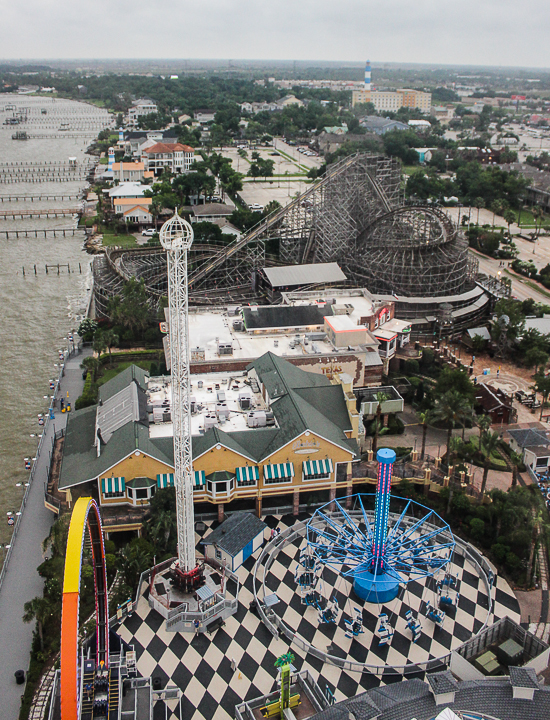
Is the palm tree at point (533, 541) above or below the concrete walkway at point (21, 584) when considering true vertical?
above

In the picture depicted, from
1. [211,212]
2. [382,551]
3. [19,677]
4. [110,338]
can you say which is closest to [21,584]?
[19,677]

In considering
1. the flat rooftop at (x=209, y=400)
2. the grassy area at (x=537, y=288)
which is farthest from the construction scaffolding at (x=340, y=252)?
the flat rooftop at (x=209, y=400)

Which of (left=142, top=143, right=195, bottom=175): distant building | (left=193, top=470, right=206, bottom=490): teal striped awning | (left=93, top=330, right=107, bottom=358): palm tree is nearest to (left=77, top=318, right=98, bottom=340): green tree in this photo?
(left=93, top=330, right=107, bottom=358): palm tree

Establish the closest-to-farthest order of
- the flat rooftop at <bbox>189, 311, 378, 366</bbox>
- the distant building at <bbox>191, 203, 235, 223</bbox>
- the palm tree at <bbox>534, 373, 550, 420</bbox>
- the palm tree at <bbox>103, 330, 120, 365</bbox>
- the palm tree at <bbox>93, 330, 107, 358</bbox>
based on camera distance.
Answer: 1. the flat rooftop at <bbox>189, 311, 378, 366</bbox>
2. the palm tree at <bbox>534, 373, 550, 420</bbox>
3. the palm tree at <bbox>93, 330, 107, 358</bbox>
4. the palm tree at <bbox>103, 330, 120, 365</bbox>
5. the distant building at <bbox>191, 203, 235, 223</bbox>

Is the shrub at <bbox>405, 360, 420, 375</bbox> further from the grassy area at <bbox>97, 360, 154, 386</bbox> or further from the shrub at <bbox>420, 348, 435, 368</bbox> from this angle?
the grassy area at <bbox>97, 360, 154, 386</bbox>

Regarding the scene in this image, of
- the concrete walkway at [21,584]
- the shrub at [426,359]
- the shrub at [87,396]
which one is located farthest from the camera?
the shrub at [426,359]

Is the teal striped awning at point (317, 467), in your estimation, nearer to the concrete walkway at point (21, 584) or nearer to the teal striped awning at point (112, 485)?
the teal striped awning at point (112, 485)

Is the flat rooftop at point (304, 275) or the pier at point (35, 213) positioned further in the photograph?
the pier at point (35, 213)
